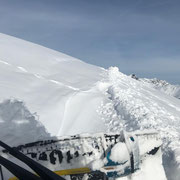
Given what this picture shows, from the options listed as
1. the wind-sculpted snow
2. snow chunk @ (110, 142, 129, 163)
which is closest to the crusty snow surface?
the wind-sculpted snow

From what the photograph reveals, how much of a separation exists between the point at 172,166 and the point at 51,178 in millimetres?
2767

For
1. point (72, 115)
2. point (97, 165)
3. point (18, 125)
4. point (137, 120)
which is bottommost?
point (97, 165)

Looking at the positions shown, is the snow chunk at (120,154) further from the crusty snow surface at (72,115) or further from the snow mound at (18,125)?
the snow mound at (18,125)

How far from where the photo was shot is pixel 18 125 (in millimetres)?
4496

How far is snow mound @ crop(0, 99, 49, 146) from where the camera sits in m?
4.15

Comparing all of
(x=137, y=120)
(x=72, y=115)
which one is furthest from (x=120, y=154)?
(x=72, y=115)

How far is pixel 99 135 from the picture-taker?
316 cm

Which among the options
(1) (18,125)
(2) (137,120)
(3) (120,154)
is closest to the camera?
→ (3) (120,154)

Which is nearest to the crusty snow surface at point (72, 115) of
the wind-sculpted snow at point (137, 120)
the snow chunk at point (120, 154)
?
the wind-sculpted snow at point (137, 120)

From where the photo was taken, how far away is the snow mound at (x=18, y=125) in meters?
4.15

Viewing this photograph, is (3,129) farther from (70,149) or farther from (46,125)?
(70,149)

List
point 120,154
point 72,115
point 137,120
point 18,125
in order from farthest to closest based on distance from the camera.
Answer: point 72,115 → point 137,120 → point 18,125 → point 120,154

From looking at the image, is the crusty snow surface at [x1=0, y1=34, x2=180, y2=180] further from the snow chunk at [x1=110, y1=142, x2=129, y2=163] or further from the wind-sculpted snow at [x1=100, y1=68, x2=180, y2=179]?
the snow chunk at [x1=110, y1=142, x2=129, y2=163]

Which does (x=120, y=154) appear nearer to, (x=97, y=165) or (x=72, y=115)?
(x=97, y=165)
